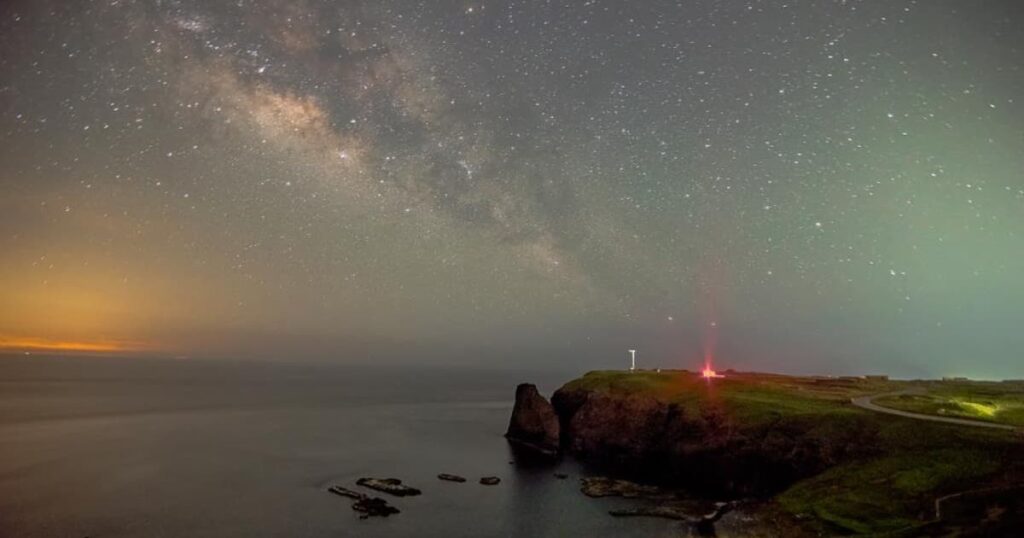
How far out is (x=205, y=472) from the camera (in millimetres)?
66062

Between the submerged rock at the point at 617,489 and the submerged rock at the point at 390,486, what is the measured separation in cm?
1714

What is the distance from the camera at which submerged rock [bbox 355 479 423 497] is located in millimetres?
54619

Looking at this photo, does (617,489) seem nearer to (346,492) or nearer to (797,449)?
(797,449)

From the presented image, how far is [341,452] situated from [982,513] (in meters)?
72.8

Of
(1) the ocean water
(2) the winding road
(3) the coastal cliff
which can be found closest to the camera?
(3) the coastal cliff

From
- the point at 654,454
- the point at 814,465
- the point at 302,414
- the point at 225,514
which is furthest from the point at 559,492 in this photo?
the point at 302,414

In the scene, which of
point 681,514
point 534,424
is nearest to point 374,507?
point 681,514

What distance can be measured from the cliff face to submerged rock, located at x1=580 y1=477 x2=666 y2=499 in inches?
197

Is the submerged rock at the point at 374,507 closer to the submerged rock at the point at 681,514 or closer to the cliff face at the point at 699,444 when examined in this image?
the submerged rock at the point at 681,514

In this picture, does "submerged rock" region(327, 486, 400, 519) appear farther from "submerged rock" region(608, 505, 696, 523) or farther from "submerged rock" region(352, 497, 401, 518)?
"submerged rock" region(608, 505, 696, 523)

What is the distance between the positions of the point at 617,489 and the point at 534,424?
111ft

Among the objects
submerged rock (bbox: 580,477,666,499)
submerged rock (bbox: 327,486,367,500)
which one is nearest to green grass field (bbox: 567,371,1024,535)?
submerged rock (bbox: 580,477,666,499)

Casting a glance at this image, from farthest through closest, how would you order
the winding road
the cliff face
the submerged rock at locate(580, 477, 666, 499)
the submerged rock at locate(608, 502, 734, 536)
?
the submerged rock at locate(580, 477, 666, 499)
the cliff face
the winding road
the submerged rock at locate(608, 502, 734, 536)

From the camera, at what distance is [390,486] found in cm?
5691
